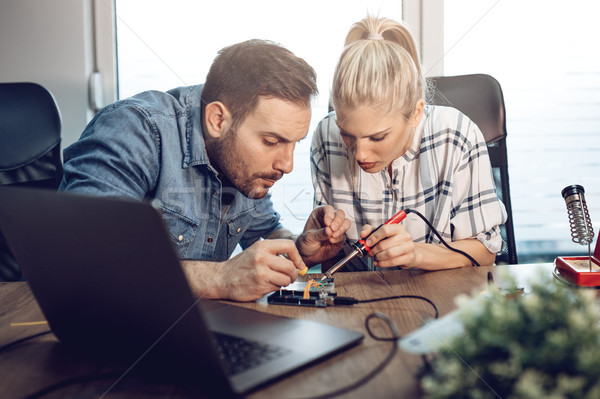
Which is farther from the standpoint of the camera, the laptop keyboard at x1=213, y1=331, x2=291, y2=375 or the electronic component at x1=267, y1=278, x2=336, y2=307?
the electronic component at x1=267, y1=278, x2=336, y2=307

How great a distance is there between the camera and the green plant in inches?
13.4

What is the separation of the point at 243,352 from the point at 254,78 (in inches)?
33.6

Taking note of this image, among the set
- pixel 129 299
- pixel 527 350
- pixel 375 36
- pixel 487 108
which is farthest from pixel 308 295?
pixel 487 108

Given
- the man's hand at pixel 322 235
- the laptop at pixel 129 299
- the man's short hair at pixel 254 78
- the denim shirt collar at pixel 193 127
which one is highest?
the man's short hair at pixel 254 78

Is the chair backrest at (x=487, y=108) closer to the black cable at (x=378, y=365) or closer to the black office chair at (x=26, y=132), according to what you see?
the black cable at (x=378, y=365)

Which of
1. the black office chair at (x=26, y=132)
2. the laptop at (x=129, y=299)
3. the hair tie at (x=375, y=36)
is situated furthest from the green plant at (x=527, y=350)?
the black office chair at (x=26, y=132)

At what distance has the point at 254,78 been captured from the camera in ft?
4.17

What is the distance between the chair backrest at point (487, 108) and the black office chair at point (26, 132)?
1.21 m

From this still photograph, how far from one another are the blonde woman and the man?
0.14 m

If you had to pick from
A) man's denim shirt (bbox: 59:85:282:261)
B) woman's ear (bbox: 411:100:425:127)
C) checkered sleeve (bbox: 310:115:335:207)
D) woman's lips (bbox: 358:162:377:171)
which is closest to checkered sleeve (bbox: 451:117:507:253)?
woman's ear (bbox: 411:100:425:127)

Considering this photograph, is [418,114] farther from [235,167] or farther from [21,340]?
[21,340]

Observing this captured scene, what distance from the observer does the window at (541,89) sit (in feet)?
7.54

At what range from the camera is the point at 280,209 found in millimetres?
1737

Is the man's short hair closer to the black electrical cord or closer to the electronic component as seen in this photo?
the electronic component
